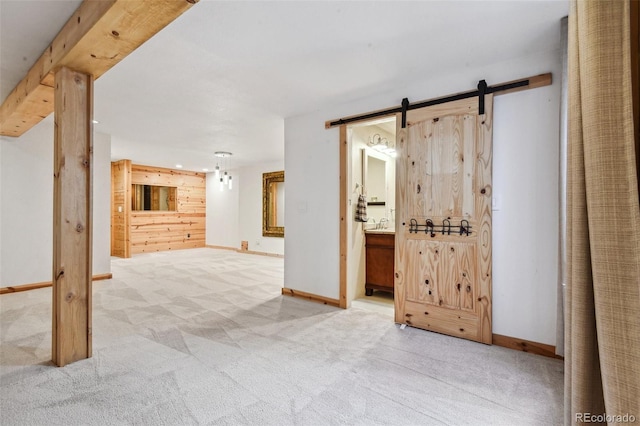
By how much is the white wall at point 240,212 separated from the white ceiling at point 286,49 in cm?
419

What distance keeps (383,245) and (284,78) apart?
2.35 meters

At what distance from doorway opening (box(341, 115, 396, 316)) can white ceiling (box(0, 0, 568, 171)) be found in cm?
68

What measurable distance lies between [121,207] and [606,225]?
8.68 metres

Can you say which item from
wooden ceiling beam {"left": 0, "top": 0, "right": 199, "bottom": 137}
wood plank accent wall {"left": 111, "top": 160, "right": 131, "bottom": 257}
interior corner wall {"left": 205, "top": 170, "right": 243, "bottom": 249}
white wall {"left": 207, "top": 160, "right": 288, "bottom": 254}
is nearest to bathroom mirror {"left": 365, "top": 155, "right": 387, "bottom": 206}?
white wall {"left": 207, "top": 160, "right": 288, "bottom": 254}

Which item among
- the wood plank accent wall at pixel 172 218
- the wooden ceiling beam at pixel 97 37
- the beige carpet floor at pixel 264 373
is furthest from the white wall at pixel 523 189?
the wood plank accent wall at pixel 172 218

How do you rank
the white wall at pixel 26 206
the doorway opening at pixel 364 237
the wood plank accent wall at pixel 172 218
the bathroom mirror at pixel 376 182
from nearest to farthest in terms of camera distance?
the doorway opening at pixel 364 237 < the white wall at pixel 26 206 < the bathroom mirror at pixel 376 182 < the wood plank accent wall at pixel 172 218

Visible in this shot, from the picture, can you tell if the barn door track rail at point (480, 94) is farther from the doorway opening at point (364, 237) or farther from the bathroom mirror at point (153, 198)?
the bathroom mirror at point (153, 198)

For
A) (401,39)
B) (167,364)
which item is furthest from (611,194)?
(167,364)

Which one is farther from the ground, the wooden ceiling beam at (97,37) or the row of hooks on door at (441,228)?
the wooden ceiling beam at (97,37)

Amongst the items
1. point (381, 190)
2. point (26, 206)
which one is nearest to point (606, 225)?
point (381, 190)

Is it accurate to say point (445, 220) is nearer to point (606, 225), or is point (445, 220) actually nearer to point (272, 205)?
point (606, 225)

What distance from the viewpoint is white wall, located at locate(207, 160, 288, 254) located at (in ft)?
26.1

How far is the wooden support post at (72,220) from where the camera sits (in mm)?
2207

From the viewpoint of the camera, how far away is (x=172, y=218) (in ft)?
29.0
